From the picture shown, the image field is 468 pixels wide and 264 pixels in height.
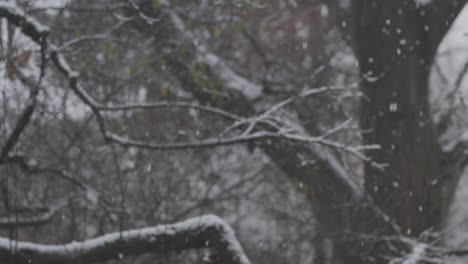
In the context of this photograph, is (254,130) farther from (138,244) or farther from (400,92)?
(138,244)

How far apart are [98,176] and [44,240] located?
935 millimetres

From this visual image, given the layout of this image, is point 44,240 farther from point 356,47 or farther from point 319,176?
point 356,47

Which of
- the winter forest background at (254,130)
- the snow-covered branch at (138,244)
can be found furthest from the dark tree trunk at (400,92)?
the snow-covered branch at (138,244)

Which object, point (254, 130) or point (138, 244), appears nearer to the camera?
point (138, 244)

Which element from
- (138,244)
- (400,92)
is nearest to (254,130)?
(400,92)

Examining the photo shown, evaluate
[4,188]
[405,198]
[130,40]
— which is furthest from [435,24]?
[4,188]

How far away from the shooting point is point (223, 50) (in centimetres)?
1182

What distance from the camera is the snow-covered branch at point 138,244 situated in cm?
396

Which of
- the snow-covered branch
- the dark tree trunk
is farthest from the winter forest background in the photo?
the snow-covered branch

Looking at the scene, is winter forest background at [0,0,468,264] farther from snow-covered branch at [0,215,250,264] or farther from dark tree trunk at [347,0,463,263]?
snow-covered branch at [0,215,250,264]

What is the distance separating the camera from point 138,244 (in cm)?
399

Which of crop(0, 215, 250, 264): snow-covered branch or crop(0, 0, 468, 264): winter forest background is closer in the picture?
crop(0, 215, 250, 264): snow-covered branch

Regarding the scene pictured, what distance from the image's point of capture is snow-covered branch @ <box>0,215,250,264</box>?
13.0ft

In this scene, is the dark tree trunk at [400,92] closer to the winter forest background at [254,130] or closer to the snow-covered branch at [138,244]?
the winter forest background at [254,130]
